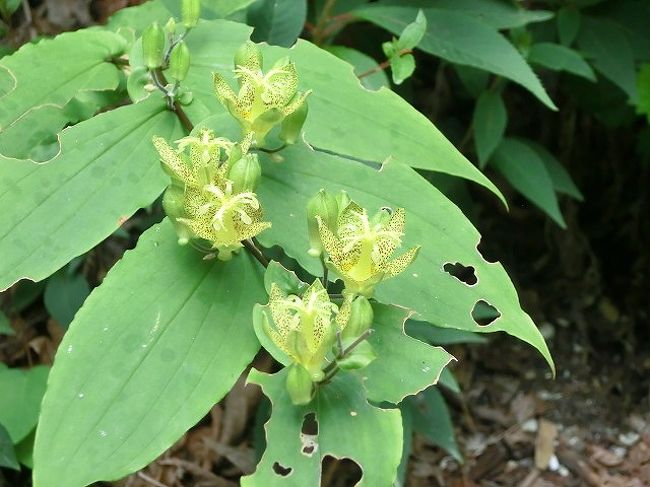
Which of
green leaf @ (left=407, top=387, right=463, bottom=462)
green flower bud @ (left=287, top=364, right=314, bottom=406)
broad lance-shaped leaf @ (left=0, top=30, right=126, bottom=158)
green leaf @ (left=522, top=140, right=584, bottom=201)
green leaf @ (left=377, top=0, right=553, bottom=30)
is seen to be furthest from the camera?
green leaf @ (left=522, top=140, right=584, bottom=201)

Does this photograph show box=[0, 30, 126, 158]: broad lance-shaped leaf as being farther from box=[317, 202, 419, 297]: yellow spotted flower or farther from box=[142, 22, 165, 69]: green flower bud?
box=[317, 202, 419, 297]: yellow spotted flower

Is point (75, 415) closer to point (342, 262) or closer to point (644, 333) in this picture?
point (342, 262)

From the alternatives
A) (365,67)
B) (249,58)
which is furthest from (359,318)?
(365,67)

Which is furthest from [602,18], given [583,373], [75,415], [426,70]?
[75,415]

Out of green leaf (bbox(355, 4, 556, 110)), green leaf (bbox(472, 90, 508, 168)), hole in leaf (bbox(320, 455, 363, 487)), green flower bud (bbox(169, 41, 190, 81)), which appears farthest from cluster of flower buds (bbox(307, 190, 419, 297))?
hole in leaf (bbox(320, 455, 363, 487))

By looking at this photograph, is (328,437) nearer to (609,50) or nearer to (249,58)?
(249,58)

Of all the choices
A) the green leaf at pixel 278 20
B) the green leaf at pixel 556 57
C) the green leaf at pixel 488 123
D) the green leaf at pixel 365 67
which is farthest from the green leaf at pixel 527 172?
the green leaf at pixel 278 20

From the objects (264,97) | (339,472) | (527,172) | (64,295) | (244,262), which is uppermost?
(264,97)
